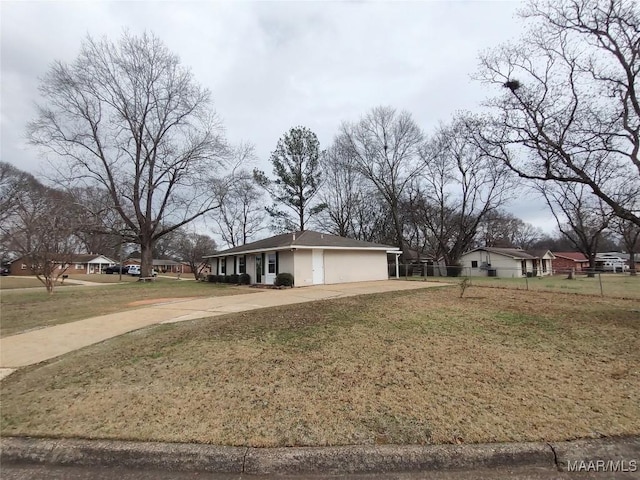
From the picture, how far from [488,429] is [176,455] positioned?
2687mm

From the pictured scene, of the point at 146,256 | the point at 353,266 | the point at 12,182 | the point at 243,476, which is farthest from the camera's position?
the point at 12,182

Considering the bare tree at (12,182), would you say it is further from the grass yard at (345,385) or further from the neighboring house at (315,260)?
the grass yard at (345,385)

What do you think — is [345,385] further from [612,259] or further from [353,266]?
[612,259]

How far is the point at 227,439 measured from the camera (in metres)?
3.12

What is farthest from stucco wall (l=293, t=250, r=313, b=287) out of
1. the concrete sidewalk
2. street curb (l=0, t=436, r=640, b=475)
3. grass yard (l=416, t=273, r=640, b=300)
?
street curb (l=0, t=436, r=640, b=475)

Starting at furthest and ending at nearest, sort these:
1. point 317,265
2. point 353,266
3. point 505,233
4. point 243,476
Answer: point 505,233 → point 353,266 → point 317,265 → point 243,476

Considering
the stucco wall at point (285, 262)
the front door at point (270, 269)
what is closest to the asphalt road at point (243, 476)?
the stucco wall at point (285, 262)

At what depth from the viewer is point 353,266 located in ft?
74.3

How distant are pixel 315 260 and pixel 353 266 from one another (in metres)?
2.95

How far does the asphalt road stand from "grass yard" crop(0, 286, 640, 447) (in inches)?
11.1

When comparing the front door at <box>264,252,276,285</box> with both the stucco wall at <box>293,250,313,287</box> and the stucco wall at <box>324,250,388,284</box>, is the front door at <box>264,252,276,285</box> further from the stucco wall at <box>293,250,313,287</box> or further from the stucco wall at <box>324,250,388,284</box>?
the stucco wall at <box>324,250,388,284</box>

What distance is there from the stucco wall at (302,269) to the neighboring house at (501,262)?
84.1 ft

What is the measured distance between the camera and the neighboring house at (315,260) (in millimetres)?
20406

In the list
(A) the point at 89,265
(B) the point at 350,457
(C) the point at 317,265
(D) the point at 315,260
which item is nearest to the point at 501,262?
(C) the point at 317,265
